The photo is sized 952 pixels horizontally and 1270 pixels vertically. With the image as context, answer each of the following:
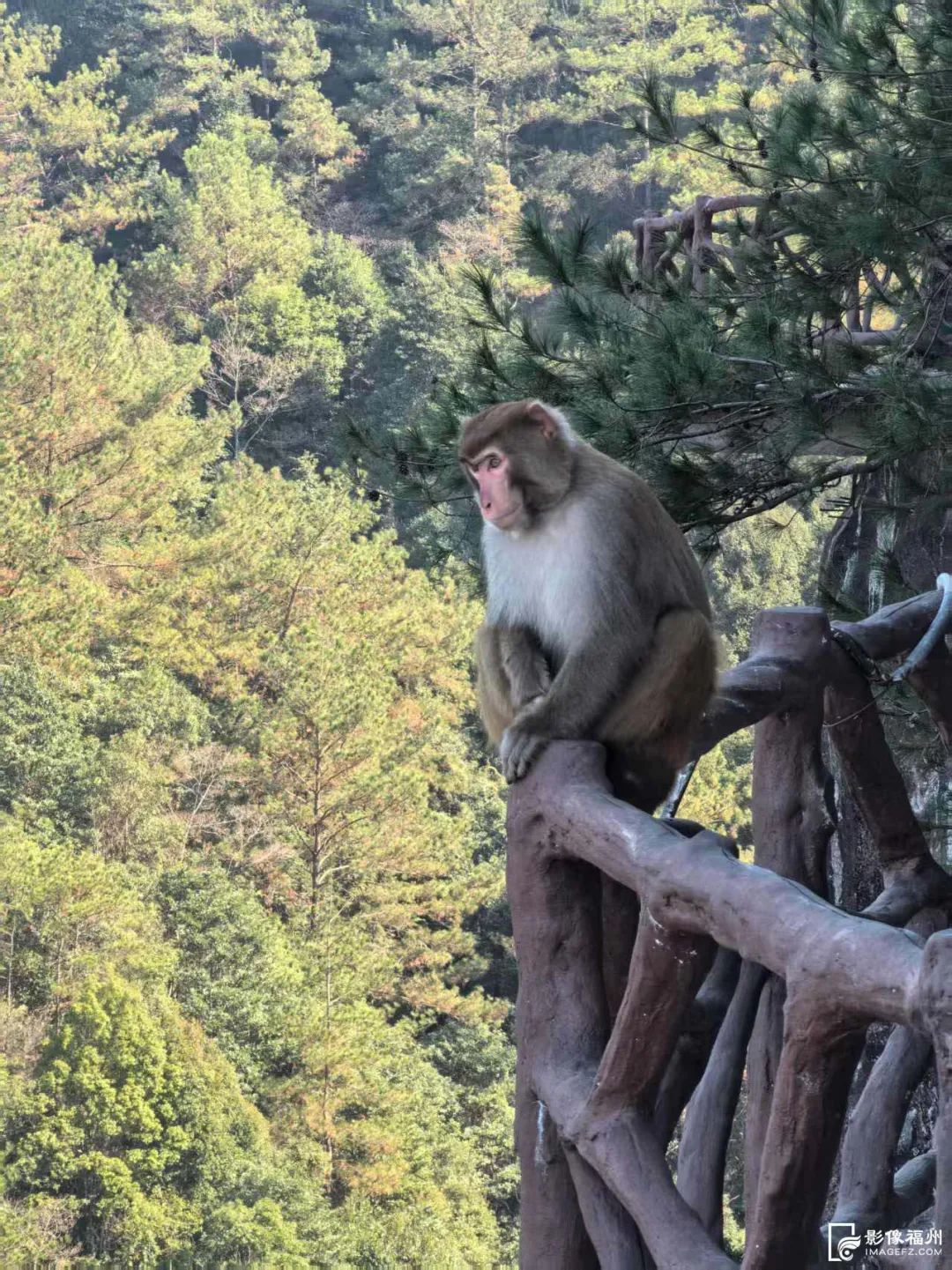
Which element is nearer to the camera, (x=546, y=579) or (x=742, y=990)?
(x=742, y=990)

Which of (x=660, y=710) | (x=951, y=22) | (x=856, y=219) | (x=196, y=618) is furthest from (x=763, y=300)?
(x=196, y=618)

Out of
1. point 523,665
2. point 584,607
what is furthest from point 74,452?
point 584,607

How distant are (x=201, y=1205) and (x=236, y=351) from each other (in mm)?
19095

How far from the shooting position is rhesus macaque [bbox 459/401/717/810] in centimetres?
201

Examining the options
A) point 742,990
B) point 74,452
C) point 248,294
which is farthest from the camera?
point 248,294

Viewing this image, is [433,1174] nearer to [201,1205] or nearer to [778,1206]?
[201,1205]

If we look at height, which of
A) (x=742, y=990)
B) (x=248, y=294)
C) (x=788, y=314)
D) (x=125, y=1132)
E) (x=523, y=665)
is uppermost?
(x=248, y=294)

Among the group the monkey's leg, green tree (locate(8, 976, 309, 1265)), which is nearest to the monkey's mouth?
the monkey's leg

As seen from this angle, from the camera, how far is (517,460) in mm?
2158

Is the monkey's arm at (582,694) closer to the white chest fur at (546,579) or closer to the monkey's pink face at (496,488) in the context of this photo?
the white chest fur at (546,579)

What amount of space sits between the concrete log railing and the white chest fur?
0.29m

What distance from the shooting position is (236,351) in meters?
29.4

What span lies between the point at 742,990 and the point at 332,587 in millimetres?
18560

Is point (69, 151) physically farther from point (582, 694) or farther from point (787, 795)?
point (787, 795)
